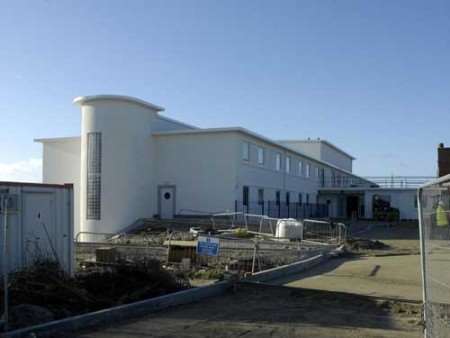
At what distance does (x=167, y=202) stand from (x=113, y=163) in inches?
170

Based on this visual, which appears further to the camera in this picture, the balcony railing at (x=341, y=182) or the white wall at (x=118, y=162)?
the balcony railing at (x=341, y=182)

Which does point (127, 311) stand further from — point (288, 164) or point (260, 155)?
point (288, 164)

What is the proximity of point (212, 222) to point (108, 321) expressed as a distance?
22498 mm

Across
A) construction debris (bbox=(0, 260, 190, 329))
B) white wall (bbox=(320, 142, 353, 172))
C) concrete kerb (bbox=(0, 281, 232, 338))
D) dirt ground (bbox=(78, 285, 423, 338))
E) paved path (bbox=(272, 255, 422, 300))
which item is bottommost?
dirt ground (bbox=(78, 285, 423, 338))

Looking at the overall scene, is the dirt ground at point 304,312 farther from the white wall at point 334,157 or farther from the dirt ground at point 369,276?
the white wall at point 334,157

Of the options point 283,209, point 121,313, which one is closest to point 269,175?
point 283,209

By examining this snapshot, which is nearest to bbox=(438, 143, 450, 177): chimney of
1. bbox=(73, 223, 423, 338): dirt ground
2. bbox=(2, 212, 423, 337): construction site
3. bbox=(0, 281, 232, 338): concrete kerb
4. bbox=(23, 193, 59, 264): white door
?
bbox=(2, 212, 423, 337): construction site

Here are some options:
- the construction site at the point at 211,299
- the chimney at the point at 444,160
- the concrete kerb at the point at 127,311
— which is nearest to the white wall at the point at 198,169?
the chimney at the point at 444,160

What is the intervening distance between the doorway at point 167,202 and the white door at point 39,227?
2505cm

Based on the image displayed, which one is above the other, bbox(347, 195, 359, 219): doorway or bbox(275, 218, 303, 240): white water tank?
bbox(347, 195, 359, 219): doorway

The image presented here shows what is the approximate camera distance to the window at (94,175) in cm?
→ 3730

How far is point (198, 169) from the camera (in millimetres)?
37312

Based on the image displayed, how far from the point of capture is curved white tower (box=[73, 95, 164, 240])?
3681 centimetres

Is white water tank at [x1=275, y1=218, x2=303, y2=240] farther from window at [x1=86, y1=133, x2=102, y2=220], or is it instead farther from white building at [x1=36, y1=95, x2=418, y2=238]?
window at [x1=86, y1=133, x2=102, y2=220]
